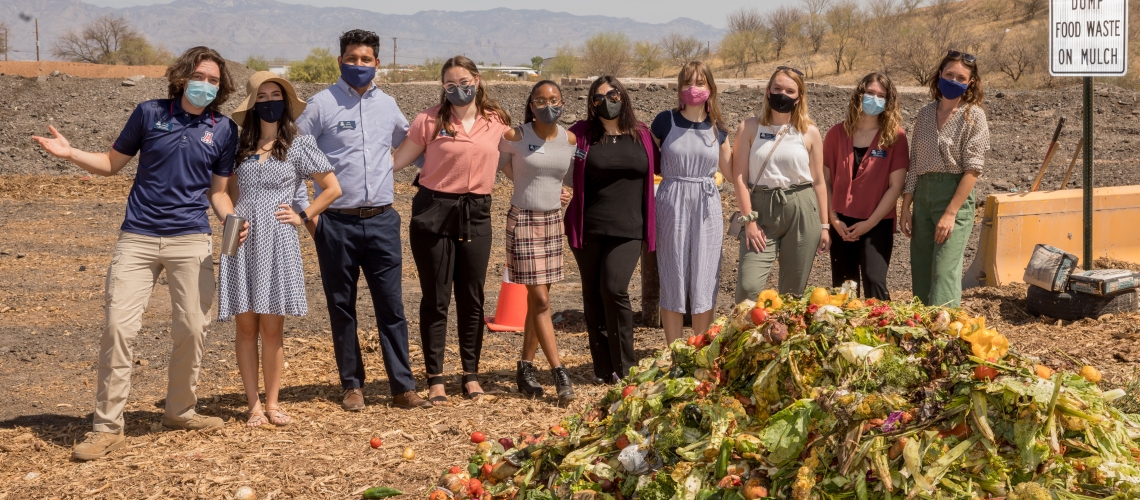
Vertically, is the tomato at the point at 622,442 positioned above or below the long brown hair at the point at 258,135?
below

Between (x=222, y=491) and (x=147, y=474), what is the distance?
0.46m

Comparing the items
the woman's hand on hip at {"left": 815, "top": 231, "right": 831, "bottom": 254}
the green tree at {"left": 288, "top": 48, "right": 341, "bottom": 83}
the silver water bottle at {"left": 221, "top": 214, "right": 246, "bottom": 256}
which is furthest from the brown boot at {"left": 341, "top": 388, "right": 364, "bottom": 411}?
the green tree at {"left": 288, "top": 48, "right": 341, "bottom": 83}

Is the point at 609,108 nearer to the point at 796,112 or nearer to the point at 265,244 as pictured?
the point at 796,112

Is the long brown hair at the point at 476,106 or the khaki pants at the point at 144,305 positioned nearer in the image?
the khaki pants at the point at 144,305

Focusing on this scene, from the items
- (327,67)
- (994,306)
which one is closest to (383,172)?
(994,306)

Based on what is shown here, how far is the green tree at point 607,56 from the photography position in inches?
1858

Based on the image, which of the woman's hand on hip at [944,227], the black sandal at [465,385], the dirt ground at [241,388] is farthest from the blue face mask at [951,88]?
the black sandal at [465,385]

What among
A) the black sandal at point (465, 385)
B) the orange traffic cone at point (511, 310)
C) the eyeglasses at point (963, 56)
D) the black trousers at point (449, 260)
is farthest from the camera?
the orange traffic cone at point (511, 310)

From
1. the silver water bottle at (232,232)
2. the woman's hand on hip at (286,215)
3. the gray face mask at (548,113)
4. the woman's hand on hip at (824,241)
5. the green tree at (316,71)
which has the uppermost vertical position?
the green tree at (316,71)

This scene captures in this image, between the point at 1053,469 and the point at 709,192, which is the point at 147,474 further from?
the point at 1053,469

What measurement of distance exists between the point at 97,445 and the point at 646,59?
1828 inches

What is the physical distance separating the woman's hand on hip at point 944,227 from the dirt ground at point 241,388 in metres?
0.88

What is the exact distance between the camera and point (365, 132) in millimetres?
5551

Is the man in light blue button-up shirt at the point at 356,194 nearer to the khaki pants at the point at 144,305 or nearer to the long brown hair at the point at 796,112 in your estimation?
the khaki pants at the point at 144,305
